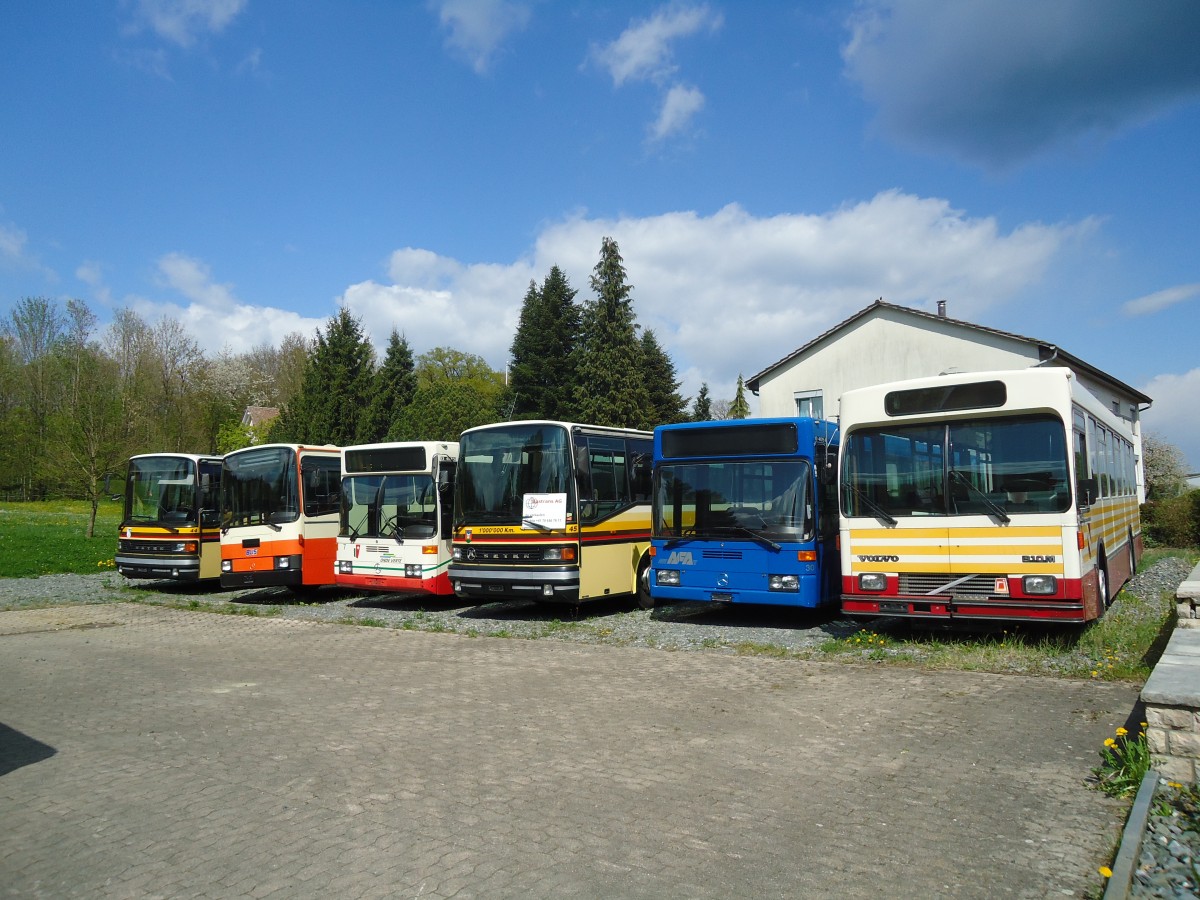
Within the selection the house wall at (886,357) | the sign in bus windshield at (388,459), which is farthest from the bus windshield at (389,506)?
the house wall at (886,357)

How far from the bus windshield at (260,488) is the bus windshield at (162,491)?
6.70 feet

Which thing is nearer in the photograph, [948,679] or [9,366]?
[948,679]

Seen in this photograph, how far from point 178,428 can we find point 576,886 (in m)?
45.5

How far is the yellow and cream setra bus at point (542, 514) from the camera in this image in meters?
13.3

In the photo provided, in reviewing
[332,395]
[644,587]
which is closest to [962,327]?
[644,587]

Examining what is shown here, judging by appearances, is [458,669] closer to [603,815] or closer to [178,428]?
[603,815]

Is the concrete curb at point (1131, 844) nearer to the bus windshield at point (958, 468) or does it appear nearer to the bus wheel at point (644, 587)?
→ the bus windshield at point (958, 468)

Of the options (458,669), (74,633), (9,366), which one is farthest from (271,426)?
(458,669)

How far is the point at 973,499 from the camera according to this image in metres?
9.55

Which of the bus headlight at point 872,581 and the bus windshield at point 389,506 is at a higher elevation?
the bus windshield at point 389,506

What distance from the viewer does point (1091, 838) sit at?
4.56m

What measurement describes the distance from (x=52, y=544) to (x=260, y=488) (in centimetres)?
1623

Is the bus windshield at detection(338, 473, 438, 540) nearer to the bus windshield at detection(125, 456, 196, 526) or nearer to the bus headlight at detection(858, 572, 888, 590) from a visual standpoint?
the bus windshield at detection(125, 456, 196, 526)

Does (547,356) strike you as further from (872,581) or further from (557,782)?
(557,782)
